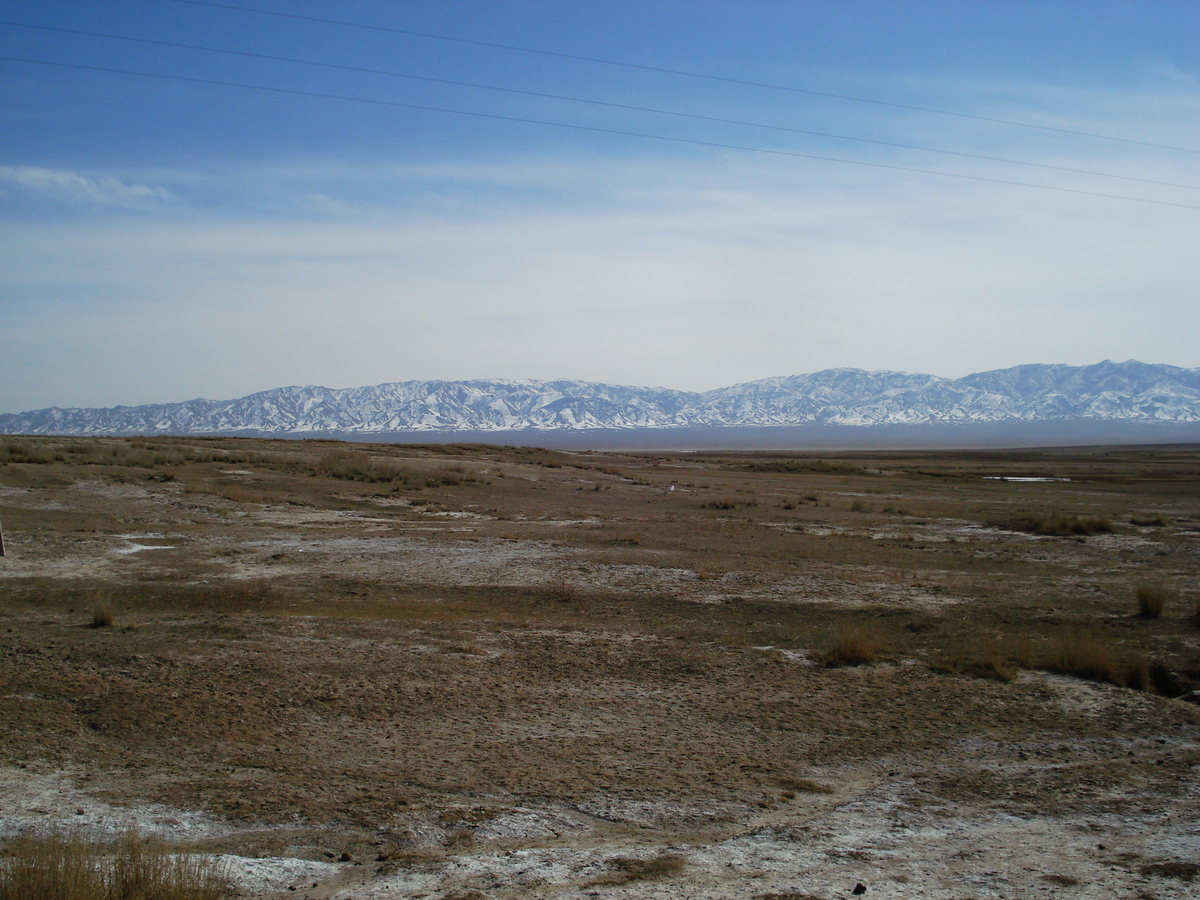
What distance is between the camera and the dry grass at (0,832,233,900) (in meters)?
4.20

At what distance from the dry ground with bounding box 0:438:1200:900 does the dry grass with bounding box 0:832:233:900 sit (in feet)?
1.67

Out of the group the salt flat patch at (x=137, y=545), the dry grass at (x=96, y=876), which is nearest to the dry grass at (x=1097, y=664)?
the dry grass at (x=96, y=876)

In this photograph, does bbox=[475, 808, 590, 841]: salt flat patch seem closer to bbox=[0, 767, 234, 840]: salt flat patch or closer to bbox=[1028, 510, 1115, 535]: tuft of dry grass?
bbox=[0, 767, 234, 840]: salt flat patch

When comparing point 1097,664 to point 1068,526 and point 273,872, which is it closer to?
point 273,872

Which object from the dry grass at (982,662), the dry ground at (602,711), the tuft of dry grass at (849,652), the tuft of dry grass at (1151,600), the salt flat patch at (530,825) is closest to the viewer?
the dry ground at (602,711)

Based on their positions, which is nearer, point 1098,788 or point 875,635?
point 1098,788

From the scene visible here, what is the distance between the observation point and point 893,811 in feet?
21.8

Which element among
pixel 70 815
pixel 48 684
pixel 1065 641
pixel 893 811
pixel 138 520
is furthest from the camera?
pixel 138 520

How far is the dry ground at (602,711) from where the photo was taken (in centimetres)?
570

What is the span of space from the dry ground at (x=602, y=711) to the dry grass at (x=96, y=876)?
20.0 inches

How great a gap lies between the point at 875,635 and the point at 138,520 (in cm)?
1892

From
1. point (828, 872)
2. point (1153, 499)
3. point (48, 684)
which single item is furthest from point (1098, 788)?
point (1153, 499)

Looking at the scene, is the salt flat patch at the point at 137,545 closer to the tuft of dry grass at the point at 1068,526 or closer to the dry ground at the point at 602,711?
the dry ground at the point at 602,711

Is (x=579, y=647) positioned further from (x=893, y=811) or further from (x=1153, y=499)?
(x=1153, y=499)
